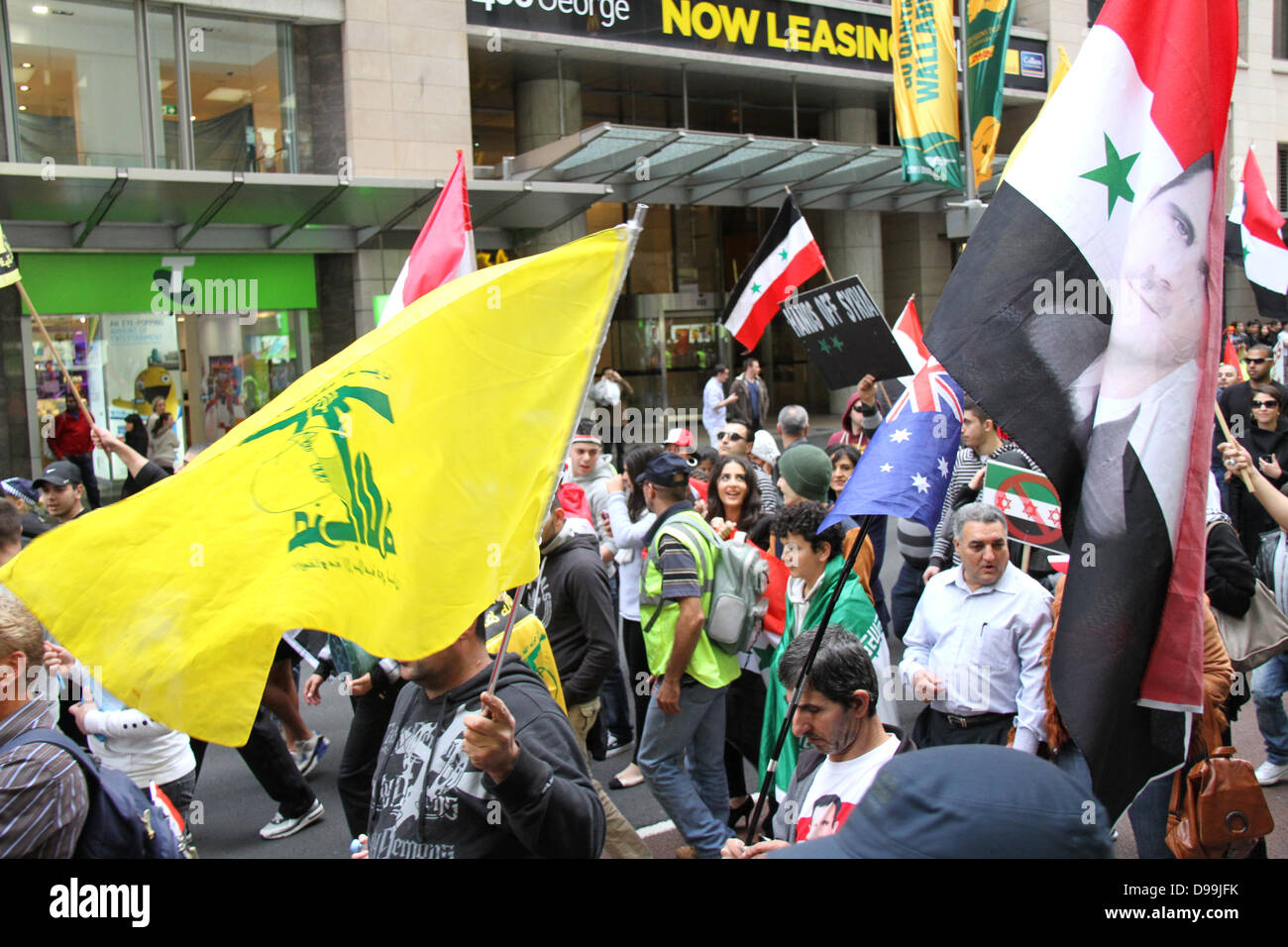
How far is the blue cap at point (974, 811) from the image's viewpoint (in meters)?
1.54

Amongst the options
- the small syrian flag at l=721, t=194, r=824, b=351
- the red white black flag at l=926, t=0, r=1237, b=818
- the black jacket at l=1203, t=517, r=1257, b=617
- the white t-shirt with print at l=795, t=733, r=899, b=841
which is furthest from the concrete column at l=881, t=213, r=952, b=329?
the white t-shirt with print at l=795, t=733, r=899, b=841

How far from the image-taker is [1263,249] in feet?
32.9

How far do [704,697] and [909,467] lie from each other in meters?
1.63

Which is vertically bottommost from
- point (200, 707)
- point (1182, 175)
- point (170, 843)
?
point (170, 843)

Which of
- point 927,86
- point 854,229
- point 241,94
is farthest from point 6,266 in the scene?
point 854,229

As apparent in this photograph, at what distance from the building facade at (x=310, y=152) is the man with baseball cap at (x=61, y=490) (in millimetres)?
7927

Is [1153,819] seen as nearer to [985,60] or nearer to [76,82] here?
[985,60]

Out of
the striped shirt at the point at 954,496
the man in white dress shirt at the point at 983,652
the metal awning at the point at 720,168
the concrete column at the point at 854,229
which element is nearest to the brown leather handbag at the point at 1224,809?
the man in white dress shirt at the point at 983,652

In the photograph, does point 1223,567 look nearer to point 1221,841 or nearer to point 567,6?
point 1221,841

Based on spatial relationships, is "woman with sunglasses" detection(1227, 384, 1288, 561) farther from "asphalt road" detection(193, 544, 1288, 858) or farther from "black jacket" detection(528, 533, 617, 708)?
"black jacket" detection(528, 533, 617, 708)

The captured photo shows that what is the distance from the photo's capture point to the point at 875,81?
23953mm

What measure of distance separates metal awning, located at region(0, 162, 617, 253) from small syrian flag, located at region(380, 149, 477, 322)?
967 cm
